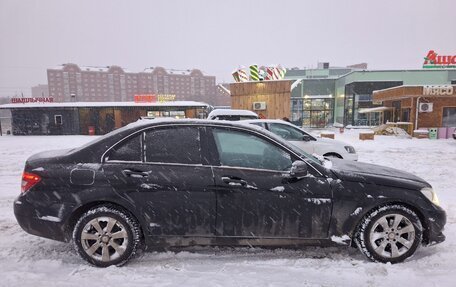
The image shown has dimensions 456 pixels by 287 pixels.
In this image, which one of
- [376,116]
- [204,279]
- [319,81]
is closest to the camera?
[204,279]

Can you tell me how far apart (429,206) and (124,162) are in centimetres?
369

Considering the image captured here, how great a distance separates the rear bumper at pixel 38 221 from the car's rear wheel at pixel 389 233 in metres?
3.54

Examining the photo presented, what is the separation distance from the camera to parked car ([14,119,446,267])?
3.22 metres

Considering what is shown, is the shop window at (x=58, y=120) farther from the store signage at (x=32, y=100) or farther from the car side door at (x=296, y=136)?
the car side door at (x=296, y=136)

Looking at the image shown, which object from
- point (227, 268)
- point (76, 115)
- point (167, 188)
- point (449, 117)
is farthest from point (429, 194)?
point (76, 115)

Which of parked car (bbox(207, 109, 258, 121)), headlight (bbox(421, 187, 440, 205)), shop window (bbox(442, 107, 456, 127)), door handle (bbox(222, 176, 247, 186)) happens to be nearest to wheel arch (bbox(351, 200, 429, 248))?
headlight (bbox(421, 187, 440, 205))

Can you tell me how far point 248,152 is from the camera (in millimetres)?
3525

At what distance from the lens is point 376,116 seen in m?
40.1

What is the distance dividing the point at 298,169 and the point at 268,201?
507mm

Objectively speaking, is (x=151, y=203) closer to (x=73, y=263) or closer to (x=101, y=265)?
(x=101, y=265)

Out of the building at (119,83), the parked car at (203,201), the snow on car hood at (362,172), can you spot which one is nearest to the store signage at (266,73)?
the snow on car hood at (362,172)

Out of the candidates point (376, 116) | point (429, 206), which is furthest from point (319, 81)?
point (429, 206)

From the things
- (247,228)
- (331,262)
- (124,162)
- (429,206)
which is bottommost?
(331,262)

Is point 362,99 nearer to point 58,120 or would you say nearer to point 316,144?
point 316,144
